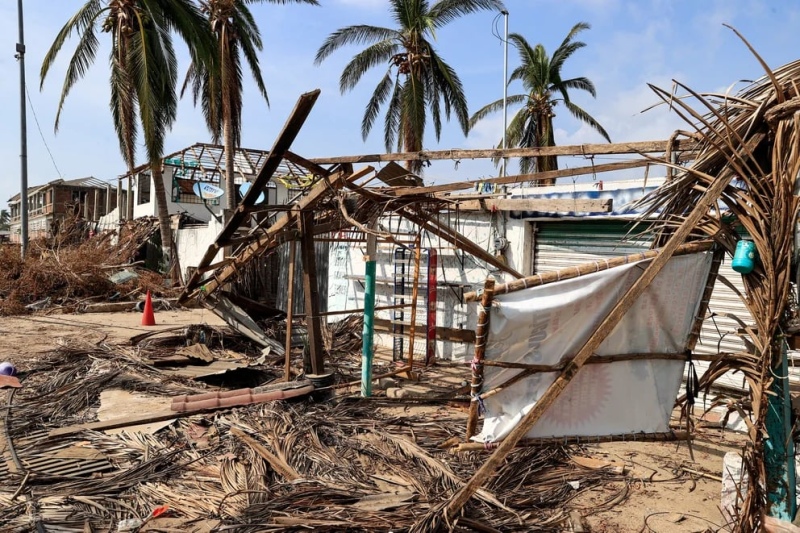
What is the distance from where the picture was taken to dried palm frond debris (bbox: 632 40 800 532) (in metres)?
3.12

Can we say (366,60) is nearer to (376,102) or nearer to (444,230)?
(376,102)

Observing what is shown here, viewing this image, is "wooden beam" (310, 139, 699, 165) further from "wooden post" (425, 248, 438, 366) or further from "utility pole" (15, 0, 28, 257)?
"utility pole" (15, 0, 28, 257)

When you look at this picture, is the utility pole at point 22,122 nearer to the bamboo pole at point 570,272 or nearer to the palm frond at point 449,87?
the palm frond at point 449,87

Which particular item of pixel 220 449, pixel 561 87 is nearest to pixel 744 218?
pixel 220 449

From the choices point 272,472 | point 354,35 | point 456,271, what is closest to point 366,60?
point 354,35

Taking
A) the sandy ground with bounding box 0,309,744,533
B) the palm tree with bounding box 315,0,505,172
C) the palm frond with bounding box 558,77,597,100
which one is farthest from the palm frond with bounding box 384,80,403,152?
the sandy ground with bounding box 0,309,744,533

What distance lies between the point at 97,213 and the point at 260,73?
56.5 ft

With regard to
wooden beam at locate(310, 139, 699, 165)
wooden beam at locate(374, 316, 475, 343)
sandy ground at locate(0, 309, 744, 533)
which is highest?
wooden beam at locate(310, 139, 699, 165)

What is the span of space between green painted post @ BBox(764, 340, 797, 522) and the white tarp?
0.53 metres

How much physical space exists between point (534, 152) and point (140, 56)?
49.7 feet

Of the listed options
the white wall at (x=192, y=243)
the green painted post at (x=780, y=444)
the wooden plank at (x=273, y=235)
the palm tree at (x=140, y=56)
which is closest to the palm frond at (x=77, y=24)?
the palm tree at (x=140, y=56)

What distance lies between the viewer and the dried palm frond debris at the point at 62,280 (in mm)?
15445

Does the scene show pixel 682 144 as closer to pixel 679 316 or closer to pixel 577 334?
pixel 679 316

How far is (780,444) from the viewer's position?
3.36 m
